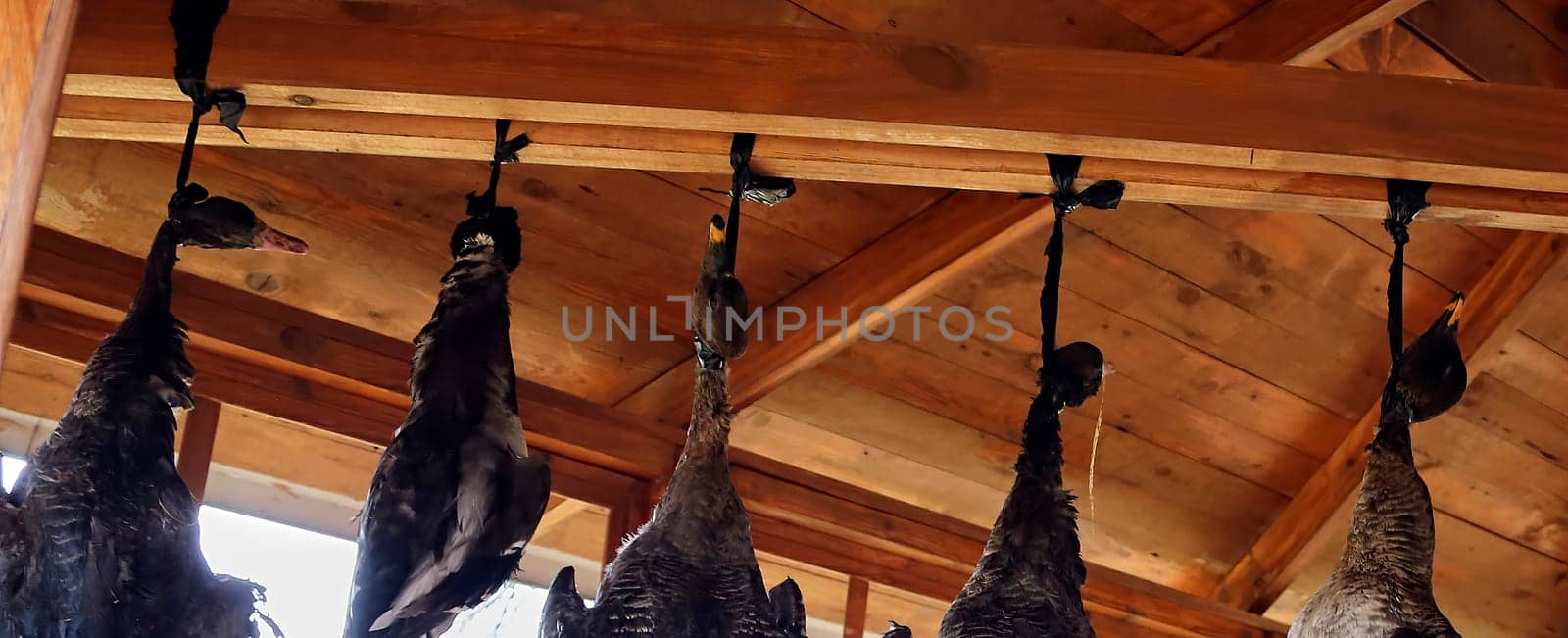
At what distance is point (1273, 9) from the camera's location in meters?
2.84

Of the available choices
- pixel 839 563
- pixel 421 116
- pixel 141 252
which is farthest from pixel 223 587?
pixel 839 563

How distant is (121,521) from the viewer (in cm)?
172

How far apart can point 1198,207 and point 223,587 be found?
240cm

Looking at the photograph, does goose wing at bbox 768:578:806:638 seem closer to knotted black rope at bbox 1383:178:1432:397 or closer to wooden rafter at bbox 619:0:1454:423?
knotted black rope at bbox 1383:178:1432:397

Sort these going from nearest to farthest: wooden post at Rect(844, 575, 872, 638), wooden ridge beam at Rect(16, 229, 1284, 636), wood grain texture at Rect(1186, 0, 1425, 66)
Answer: wooden ridge beam at Rect(16, 229, 1284, 636) < wood grain texture at Rect(1186, 0, 1425, 66) < wooden post at Rect(844, 575, 872, 638)

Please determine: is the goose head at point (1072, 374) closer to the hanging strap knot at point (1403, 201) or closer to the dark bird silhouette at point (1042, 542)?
the dark bird silhouette at point (1042, 542)

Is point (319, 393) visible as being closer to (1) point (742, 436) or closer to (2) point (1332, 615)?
(1) point (742, 436)

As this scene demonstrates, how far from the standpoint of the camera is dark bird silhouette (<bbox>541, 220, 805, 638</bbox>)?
1829mm

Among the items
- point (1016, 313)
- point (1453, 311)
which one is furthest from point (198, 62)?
point (1016, 313)

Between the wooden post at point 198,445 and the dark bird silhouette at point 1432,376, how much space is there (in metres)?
2.02

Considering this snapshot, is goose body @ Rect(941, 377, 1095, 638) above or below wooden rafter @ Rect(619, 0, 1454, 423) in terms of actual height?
below

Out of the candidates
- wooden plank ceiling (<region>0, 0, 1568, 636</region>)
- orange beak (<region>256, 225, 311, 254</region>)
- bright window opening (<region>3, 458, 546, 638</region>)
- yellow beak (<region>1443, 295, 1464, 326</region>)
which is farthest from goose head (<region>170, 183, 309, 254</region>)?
yellow beak (<region>1443, 295, 1464, 326</region>)

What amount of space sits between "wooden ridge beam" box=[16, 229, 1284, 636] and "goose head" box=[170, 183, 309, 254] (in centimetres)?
76

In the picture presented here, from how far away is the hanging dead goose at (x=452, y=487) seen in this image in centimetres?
176
